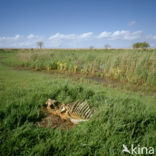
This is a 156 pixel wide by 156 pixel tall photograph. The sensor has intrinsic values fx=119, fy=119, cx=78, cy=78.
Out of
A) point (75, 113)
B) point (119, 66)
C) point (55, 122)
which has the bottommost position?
point (55, 122)

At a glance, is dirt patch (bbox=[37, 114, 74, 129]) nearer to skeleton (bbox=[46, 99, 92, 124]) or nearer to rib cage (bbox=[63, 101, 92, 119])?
skeleton (bbox=[46, 99, 92, 124])

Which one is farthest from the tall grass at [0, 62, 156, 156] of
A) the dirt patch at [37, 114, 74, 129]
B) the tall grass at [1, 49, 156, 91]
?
the tall grass at [1, 49, 156, 91]

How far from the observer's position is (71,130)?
2.17m

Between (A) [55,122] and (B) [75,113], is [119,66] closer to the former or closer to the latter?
(B) [75,113]

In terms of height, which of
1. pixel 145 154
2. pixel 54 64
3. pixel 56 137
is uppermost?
pixel 54 64

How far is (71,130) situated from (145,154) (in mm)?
1211

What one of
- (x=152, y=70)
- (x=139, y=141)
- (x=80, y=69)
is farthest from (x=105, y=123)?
(x=80, y=69)

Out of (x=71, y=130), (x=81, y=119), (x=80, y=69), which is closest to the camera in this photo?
(x=71, y=130)

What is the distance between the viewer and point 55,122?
2541 mm

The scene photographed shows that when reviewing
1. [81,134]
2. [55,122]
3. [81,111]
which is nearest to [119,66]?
[81,111]

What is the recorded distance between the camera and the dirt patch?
7.92 feet

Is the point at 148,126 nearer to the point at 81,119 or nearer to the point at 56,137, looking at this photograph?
the point at 81,119

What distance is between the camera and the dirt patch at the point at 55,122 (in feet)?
7.92

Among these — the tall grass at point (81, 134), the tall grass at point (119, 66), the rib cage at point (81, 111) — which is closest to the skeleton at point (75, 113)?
the rib cage at point (81, 111)
